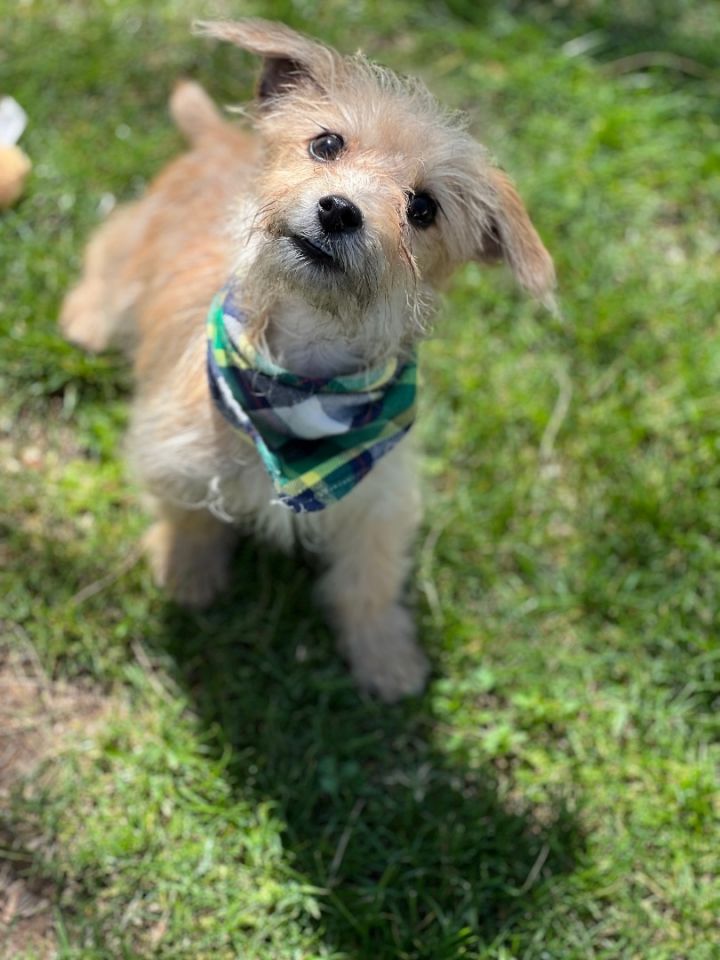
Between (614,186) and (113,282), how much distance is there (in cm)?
258

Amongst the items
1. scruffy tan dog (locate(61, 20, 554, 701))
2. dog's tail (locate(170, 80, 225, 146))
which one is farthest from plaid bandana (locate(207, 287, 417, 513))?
dog's tail (locate(170, 80, 225, 146))

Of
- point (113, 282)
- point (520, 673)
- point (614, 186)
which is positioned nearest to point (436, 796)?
point (520, 673)

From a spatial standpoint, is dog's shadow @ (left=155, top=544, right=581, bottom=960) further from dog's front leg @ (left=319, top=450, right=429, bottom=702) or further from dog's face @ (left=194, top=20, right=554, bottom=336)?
dog's face @ (left=194, top=20, right=554, bottom=336)

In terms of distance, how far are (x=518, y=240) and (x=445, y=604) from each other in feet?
5.51

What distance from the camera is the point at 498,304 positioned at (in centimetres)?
484

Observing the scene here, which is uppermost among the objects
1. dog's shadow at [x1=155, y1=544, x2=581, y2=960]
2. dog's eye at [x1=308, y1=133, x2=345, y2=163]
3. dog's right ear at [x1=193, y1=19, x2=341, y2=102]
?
dog's right ear at [x1=193, y1=19, x2=341, y2=102]

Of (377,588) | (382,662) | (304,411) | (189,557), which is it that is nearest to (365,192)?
(304,411)

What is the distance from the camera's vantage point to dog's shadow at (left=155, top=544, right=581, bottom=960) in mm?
3496

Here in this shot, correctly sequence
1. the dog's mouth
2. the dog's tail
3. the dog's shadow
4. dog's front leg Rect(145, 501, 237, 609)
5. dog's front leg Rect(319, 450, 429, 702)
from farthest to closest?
the dog's tail → dog's front leg Rect(145, 501, 237, 609) → dog's front leg Rect(319, 450, 429, 702) → the dog's shadow → the dog's mouth

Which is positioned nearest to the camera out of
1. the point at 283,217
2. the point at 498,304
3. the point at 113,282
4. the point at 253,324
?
the point at 283,217

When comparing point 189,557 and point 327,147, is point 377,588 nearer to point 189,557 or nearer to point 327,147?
point 189,557

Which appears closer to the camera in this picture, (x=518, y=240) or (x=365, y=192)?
(x=365, y=192)

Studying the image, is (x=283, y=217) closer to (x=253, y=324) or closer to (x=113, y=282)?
(x=253, y=324)

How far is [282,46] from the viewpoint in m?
3.05
